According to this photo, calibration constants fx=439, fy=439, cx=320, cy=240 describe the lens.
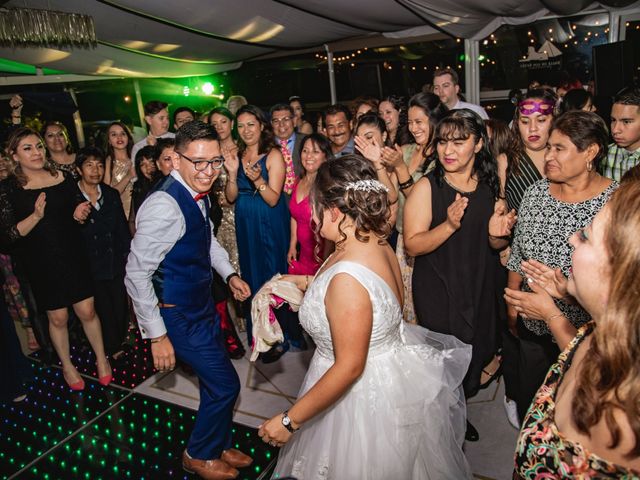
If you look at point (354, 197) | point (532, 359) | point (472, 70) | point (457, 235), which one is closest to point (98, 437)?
point (354, 197)

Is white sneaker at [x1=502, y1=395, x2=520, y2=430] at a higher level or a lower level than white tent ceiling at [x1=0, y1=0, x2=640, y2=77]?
lower

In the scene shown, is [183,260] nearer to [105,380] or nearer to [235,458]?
[235,458]

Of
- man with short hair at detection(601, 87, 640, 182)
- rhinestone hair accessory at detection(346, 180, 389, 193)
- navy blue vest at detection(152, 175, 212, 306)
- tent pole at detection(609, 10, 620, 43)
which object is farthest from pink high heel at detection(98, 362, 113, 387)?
tent pole at detection(609, 10, 620, 43)

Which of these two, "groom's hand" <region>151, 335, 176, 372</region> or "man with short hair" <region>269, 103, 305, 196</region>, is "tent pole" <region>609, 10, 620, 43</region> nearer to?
"man with short hair" <region>269, 103, 305, 196</region>

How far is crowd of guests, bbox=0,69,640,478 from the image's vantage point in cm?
86

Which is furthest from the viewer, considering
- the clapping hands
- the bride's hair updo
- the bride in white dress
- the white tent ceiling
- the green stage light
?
the green stage light

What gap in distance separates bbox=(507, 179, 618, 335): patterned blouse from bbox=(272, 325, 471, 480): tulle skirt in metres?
0.68

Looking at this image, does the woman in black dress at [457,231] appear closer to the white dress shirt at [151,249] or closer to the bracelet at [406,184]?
the bracelet at [406,184]

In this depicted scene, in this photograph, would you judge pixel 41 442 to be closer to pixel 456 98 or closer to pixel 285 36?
pixel 456 98

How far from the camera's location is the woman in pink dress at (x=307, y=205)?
3074 mm

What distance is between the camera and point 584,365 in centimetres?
92

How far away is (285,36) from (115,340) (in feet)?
15.6

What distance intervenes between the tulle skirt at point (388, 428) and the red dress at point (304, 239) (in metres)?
1.49

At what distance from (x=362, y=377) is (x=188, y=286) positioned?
0.94 m
